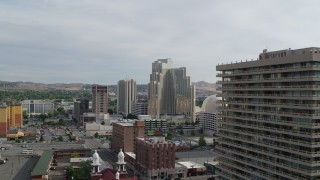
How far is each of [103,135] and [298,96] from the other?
333 feet

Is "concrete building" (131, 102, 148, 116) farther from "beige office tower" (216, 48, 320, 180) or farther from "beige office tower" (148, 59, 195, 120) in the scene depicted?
"beige office tower" (216, 48, 320, 180)

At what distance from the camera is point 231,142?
44.1 m

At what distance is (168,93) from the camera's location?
6594 inches

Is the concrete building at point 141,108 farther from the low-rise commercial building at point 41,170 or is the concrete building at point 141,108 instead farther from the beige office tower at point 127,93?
the low-rise commercial building at point 41,170

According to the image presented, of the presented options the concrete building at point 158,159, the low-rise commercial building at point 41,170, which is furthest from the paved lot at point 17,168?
the concrete building at point 158,159

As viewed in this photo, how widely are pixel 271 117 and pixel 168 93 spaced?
430 feet

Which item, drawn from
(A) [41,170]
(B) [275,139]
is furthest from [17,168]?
(B) [275,139]

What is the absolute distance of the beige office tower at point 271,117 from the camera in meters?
31.7

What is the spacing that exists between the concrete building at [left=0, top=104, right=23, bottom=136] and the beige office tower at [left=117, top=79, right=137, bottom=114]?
6039cm

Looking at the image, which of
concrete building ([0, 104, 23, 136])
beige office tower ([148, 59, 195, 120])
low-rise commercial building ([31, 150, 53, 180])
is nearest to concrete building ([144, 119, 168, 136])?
beige office tower ([148, 59, 195, 120])

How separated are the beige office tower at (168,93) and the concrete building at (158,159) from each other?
94.1 meters

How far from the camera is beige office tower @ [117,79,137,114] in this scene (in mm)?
187462

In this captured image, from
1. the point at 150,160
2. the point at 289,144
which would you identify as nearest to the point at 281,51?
the point at 289,144

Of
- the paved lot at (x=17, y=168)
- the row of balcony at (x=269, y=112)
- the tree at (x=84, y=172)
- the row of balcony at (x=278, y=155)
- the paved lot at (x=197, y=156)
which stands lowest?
the paved lot at (x=197, y=156)
